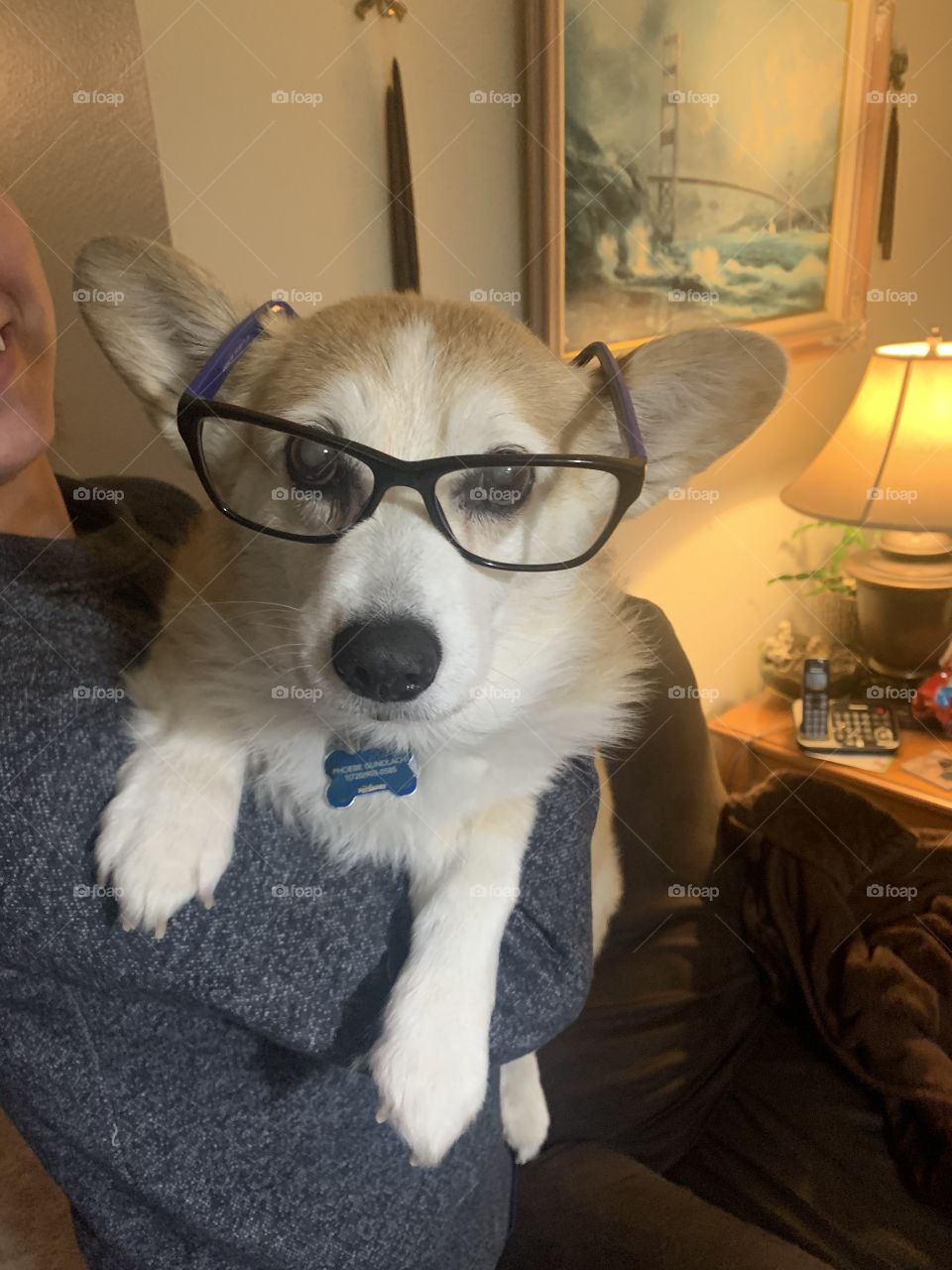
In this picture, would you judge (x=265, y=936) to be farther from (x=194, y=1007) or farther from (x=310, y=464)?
(x=310, y=464)

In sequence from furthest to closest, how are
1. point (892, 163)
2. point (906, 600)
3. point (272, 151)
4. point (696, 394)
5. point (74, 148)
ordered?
1. point (892, 163)
2. point (906, 600)
3. point (272, 151)
4. point (74, 148)
5. point (696, 394)

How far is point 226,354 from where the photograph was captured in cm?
91

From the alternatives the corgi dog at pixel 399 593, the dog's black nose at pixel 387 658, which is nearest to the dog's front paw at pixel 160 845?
the corgi dog at pixel 399 593

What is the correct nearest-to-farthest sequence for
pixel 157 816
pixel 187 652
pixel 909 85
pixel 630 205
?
pixel 157 816 → pixel 187 652 → pixel 630 205 → pixel 909 85

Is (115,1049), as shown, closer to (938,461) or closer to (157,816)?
(157,816)

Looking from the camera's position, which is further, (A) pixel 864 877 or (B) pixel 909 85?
(B) pixel 909 85

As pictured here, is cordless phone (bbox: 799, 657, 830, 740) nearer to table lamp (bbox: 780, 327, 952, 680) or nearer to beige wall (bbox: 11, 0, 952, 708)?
table lamp (bbox: 780, 327, 952, 680)

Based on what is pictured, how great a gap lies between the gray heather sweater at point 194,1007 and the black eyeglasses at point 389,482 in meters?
0.21

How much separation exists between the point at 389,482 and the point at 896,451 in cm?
186

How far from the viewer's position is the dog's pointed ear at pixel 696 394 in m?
0.94

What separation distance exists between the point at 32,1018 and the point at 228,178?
129cm

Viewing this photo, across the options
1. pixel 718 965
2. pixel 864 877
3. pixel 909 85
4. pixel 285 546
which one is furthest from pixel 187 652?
pixel 909 85

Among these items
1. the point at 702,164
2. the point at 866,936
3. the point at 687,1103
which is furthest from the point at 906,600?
the point at 687,1103

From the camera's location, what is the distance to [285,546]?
90 centimetres
